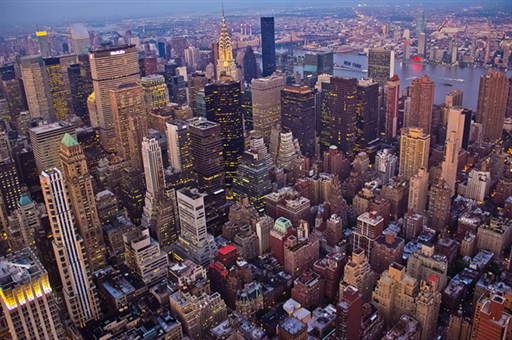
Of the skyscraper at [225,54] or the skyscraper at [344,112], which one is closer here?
the skyscraper at [344,112]

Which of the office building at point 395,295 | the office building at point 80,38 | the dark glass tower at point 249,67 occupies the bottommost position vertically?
the office building at point 395,295

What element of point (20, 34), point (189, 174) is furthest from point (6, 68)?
point (189, 174)

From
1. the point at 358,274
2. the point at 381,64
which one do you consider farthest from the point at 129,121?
the point at 381,64

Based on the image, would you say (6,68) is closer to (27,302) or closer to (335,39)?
(335,39)

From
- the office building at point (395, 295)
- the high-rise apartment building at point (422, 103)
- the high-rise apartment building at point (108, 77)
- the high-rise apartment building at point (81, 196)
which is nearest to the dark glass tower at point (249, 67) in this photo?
the high-rise apartment building at point (108, 77)

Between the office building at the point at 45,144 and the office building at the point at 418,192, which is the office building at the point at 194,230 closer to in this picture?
the office building at the point at 45,144

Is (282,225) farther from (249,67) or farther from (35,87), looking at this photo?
(249,67)
